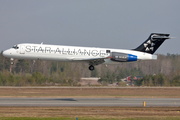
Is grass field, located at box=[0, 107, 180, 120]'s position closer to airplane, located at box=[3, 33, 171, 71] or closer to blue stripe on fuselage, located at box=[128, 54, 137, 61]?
airplane, located at box=[3, 33, 171, 71]

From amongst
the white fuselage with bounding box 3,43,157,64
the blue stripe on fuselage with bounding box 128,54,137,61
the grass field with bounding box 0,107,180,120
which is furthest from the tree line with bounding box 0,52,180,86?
the grass field with bounding box 0,107,180,120

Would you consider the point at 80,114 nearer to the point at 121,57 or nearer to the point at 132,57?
the point at 121,57

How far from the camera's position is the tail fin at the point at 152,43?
4531cm

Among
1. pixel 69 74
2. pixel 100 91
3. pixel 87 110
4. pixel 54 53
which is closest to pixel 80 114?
pixel 87 110

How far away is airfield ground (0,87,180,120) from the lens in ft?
71.8

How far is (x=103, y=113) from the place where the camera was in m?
23.6

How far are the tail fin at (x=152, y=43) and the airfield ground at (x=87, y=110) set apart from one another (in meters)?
8.40

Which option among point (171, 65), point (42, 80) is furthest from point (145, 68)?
point (42, 80)

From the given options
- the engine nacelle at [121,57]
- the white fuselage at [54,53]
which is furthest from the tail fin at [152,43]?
the white fuselage at [54,53]

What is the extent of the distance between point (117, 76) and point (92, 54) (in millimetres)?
32853

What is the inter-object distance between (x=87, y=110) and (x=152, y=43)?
24.6 meters

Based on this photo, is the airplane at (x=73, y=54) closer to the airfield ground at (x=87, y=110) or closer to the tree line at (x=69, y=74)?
the airfield ground at (x=87, y=110)

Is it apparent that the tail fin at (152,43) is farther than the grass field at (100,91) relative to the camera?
No

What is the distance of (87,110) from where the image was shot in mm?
25484
